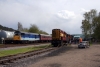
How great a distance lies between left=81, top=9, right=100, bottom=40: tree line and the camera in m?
76.6

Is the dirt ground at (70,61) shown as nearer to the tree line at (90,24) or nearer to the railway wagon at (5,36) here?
the railway wagon at (5,36)

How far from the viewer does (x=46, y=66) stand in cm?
1482

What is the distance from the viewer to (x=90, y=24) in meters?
79.2

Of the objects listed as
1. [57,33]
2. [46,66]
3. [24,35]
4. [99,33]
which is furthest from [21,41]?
[46,66]

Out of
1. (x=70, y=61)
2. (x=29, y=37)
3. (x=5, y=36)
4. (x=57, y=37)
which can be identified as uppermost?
(x=5, y=36)

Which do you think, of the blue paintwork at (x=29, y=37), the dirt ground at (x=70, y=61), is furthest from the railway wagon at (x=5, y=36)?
the dirt ground at (x=70, y=61)

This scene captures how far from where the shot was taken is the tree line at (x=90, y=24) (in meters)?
76.6

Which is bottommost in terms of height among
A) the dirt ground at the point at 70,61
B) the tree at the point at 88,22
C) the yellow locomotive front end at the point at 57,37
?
the dirt ground at the point at 70,61

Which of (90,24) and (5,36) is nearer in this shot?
(5,36)

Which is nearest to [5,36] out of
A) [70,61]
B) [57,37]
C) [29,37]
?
[29,37]

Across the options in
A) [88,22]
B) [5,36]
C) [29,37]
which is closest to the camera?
[5,36]

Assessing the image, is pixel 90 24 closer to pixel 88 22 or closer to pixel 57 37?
pixel 88 22

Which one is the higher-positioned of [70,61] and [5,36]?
[5,36]

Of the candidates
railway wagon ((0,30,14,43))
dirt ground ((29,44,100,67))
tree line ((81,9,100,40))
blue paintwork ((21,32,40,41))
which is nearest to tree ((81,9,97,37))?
tree line ((81,9,100,40))
